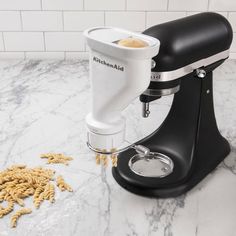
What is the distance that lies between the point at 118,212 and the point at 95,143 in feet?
0.50

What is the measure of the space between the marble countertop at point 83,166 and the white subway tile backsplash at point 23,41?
88 millimetres

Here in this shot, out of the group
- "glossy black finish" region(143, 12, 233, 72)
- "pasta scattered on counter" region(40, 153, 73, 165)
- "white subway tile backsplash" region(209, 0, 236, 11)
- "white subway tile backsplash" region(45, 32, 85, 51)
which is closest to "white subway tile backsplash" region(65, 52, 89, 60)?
"white subway tile backsplash" region(45, 32, 85, 51)

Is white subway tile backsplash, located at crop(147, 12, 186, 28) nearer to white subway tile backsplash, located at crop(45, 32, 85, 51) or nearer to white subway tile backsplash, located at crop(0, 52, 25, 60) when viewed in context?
white subway tile backsplash, located at crop(45, 32, 85, 51)

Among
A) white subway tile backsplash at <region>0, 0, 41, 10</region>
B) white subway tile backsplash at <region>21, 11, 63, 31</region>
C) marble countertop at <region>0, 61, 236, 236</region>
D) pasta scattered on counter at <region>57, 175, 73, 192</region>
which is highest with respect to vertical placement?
white subway tile backsplash at <region>0, 0, 41, 10</region>

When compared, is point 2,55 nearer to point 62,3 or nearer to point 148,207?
point 62,3

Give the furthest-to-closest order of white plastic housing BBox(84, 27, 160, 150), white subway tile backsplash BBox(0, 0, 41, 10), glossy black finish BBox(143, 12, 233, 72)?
white subway tile backsplash BBox(0, 0, 41, 10), glossy black finish BBox(143, 12, 233, 72), white plastic housing BBox(84, 27, 160, 150)

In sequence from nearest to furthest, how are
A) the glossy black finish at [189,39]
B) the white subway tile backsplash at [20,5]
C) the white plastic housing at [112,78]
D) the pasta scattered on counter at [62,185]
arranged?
the white plastic housing at [112,78]
the glossy black finish at [189,39]
the pasta scattered on counter at [62,185]
the white subway tile backsplash at [20,5]

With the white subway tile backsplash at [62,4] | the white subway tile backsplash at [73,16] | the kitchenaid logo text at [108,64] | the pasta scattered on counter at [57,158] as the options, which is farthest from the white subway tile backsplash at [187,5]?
the kitchenaid logo text at [108,64]

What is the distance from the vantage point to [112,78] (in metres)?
0.74

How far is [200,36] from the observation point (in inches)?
35.0

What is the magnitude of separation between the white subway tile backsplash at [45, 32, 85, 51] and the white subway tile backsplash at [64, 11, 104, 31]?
24 millimetres

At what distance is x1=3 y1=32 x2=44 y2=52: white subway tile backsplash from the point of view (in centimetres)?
155

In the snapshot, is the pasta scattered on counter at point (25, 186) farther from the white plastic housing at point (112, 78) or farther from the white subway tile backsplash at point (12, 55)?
the white subway tile backsplash at point (12, 55)

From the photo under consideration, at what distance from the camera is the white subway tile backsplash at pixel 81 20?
1.51 m
